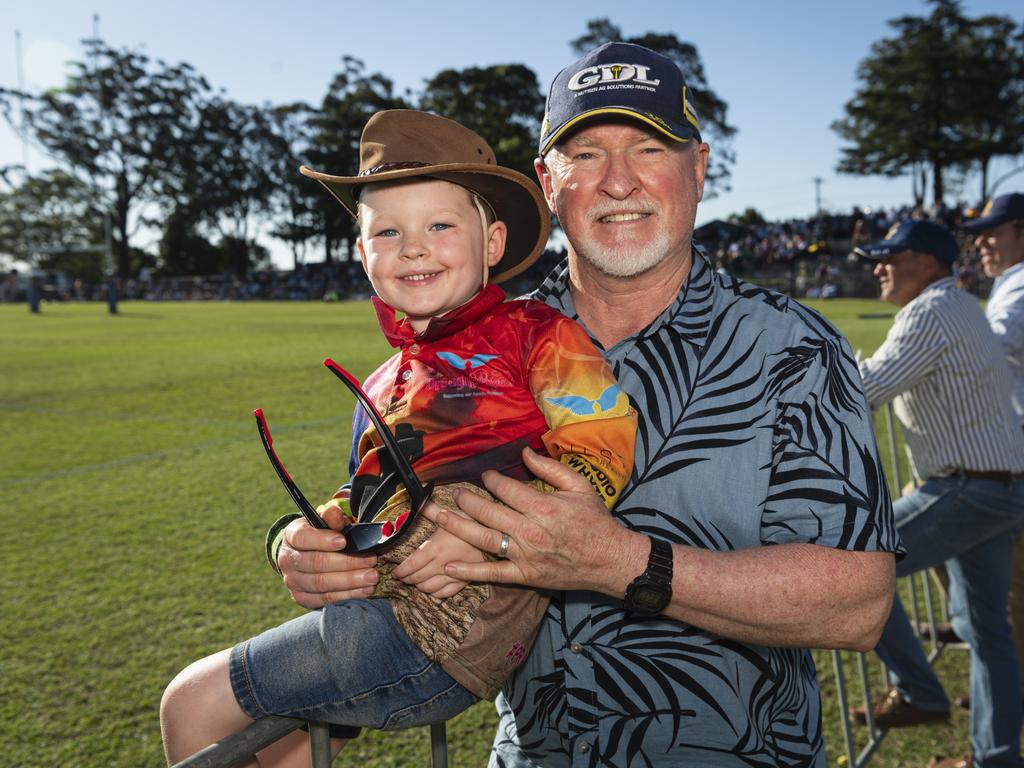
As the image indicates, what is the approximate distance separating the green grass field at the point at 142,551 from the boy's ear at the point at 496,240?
8.33 feet

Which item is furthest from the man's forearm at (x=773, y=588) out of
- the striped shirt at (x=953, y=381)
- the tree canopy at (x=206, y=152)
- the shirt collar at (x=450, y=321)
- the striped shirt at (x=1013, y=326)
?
the tree canopy at (x=206, y=152)

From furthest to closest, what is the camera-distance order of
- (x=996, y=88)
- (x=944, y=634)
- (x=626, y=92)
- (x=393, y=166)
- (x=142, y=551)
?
(x=996, y=88), (x=142, y=551), (x=944, y=634), (x=626, y=92), (x=393, y=166)

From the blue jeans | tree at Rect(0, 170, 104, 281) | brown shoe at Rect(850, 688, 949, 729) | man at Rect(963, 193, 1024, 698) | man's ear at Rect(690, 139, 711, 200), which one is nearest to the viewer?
man's ear at Rect(690, 139, 711, 200)

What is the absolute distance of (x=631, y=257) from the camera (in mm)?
2312

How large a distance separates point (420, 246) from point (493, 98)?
67.0 meters

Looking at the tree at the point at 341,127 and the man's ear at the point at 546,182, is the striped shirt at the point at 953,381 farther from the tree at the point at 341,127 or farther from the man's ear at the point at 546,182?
the tree at the point at 341,127

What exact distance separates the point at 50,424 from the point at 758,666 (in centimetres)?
1149

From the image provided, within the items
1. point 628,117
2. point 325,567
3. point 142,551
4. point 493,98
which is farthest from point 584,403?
point 493,98

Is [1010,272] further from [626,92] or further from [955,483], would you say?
[626,92]

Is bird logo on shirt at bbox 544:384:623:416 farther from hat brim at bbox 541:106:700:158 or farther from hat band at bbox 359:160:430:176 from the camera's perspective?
hat brim at bbox 541:106:700:158

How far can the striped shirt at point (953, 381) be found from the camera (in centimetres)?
402

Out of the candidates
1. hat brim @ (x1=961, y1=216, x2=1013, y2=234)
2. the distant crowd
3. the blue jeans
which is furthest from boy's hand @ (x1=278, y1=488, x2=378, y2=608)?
the distant crowd

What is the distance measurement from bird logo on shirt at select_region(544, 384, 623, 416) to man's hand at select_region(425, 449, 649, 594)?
0.14 m

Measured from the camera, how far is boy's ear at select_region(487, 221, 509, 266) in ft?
7.70
